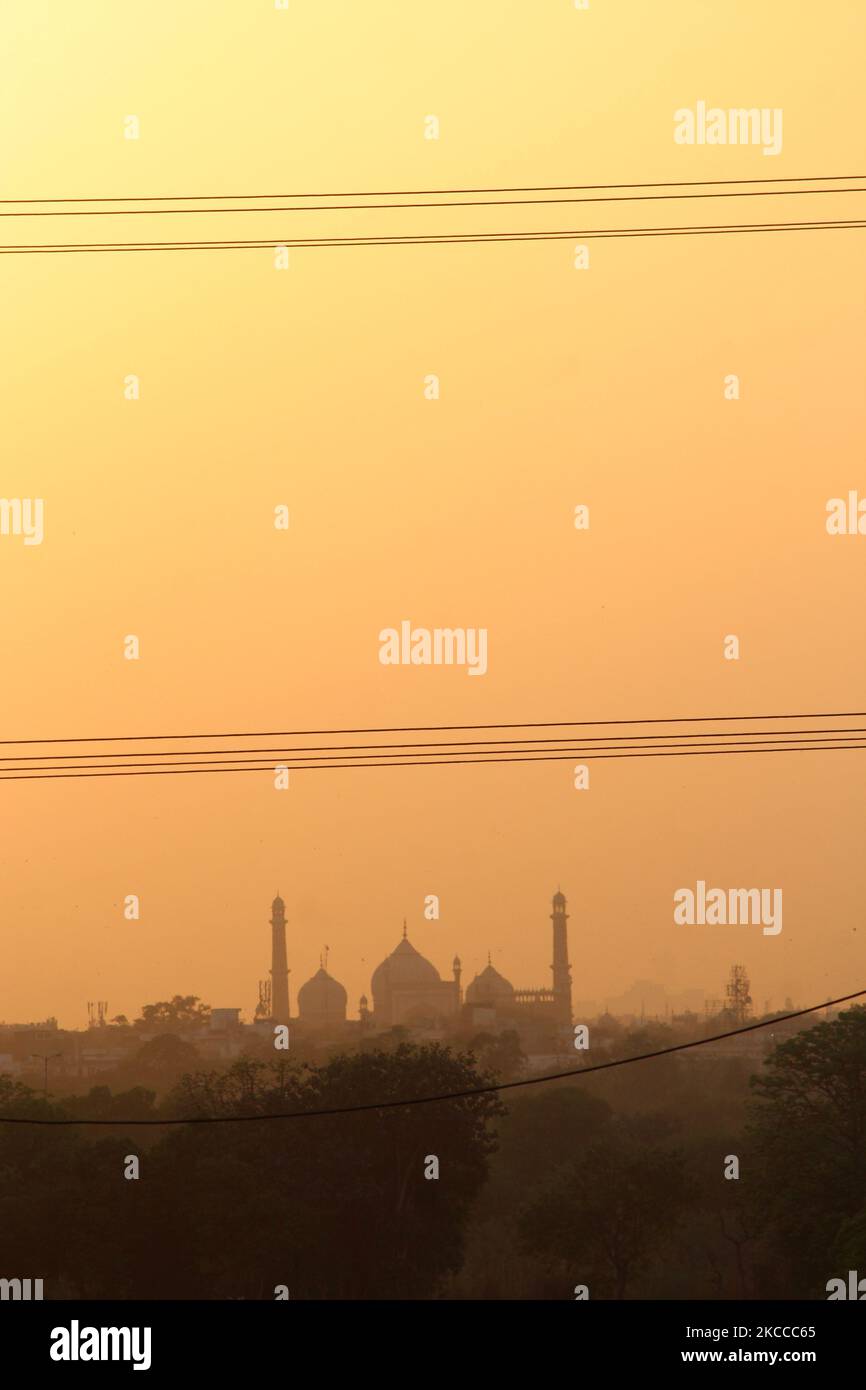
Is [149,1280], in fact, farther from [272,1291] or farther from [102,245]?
[102,245]

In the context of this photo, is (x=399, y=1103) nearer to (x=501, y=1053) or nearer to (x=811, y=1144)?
(x=501, y=1053)

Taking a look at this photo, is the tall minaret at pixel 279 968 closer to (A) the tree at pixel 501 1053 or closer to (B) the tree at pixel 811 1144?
(A) the tree at pixel 501 1053

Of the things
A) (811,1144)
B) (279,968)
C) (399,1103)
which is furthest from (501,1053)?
(811,1144)

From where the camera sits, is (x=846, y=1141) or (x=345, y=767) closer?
(x=345, y=767)

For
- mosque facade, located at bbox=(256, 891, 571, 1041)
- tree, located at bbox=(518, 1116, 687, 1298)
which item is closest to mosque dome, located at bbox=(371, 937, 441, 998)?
mosque facade, located at bbox=(256, 891, 571, 1041)
